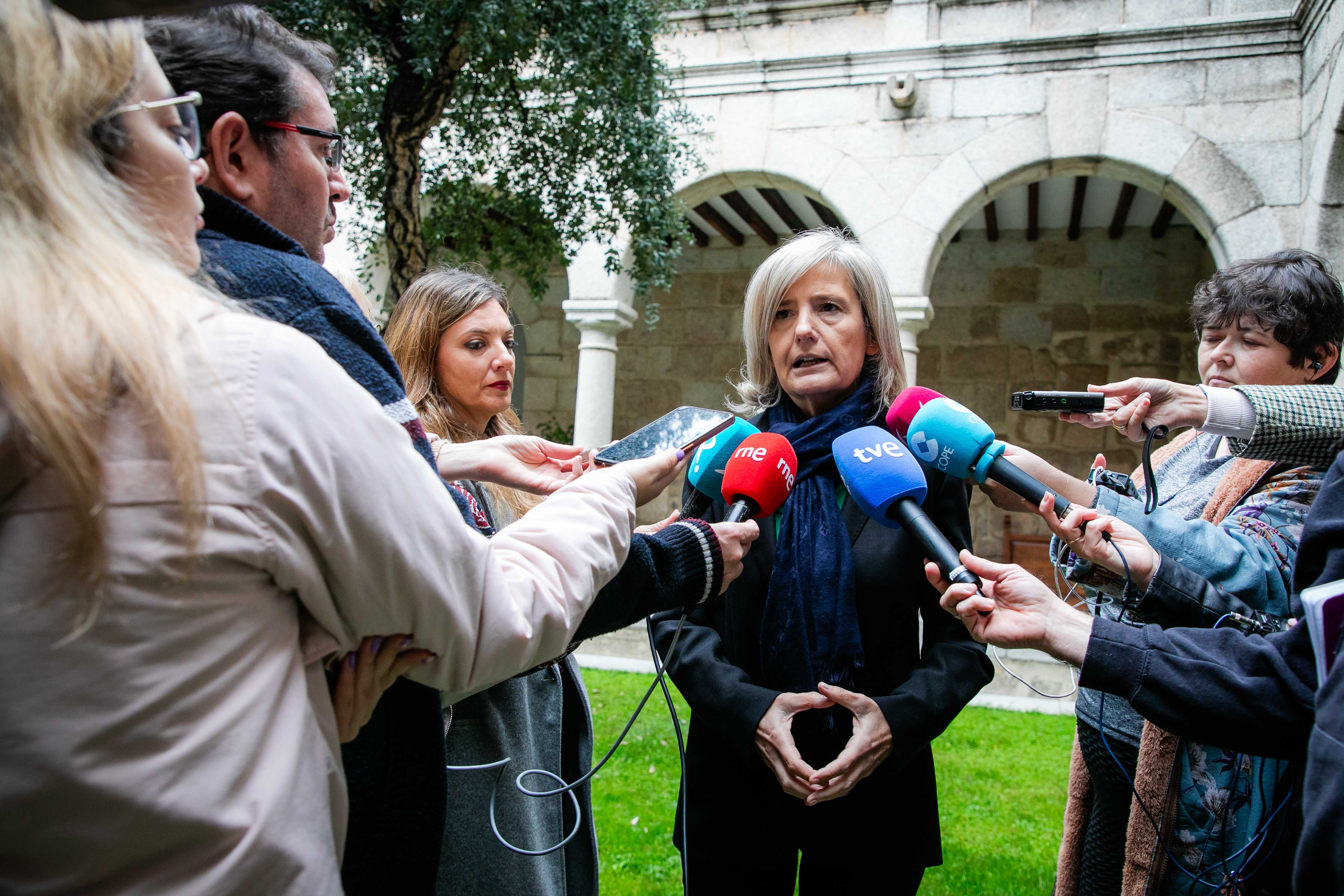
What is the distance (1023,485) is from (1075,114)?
6.32 m

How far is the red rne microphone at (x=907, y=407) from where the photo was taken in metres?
1.88

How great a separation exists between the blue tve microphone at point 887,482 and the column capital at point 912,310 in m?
5.57

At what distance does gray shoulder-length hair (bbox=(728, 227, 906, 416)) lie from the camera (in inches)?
82.2

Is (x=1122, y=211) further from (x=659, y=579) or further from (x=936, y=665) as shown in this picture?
(x=659, y=579)

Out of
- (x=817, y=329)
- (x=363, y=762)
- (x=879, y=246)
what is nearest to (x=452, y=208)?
(x=879, y=246)

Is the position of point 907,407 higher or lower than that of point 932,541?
higher

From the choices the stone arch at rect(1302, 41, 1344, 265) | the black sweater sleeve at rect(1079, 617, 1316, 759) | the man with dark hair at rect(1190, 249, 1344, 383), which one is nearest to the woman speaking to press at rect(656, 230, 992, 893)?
the black sweater sleeve at rect(1079, 617, 1316, 759)

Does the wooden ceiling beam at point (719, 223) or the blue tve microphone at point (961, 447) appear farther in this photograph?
the wooden ceiling beam at point (719, 223)

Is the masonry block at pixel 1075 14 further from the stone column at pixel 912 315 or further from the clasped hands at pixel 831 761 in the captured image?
the clasped hands at pixel 831 761

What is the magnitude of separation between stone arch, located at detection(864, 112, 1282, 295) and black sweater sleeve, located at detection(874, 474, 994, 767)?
536cm

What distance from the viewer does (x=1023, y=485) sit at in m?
1.58

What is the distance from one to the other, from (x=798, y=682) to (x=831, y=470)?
0.45 meters

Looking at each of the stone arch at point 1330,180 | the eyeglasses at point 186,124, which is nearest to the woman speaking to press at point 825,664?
the eyeglasses at point 186,124

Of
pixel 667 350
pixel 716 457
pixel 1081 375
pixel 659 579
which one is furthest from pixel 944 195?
pixel 659 579
